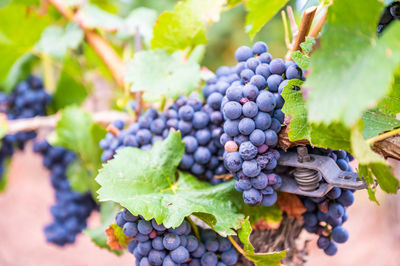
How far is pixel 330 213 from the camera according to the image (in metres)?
0.48

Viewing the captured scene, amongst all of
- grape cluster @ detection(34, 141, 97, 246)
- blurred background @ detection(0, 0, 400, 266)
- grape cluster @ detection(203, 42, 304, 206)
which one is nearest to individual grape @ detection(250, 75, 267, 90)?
grape cluster @ detection(203, 42, 304, 206)

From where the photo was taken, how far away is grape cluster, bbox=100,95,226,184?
53cm

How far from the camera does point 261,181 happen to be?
42 centimetres

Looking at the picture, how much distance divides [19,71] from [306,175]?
87 cm

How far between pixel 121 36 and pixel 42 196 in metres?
2.20

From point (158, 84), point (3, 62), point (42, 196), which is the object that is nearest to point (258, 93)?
point (158, 84)

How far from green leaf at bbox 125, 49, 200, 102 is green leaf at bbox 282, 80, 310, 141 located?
0.20 metres

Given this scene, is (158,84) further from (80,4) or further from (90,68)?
(90,68)

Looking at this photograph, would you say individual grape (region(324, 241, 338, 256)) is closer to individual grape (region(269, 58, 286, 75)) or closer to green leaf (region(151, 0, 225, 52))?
individual grape (region(269, 58, 286, 75))

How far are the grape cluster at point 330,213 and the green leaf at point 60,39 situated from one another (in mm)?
647

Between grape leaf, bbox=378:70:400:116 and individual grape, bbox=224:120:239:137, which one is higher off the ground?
grape leaf, bbox=378:70:400:116

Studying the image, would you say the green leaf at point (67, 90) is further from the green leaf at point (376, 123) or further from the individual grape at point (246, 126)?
the green leaf at point (376, 123)

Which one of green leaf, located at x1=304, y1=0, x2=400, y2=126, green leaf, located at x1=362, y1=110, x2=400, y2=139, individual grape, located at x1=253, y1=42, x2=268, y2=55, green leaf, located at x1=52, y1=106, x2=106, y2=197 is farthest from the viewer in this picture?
green leaf, located at x1=52, y1=106, x2=106, y2=197

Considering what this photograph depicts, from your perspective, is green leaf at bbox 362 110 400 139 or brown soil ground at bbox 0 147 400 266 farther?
brown soil ground at bbox 0 147 400 266
